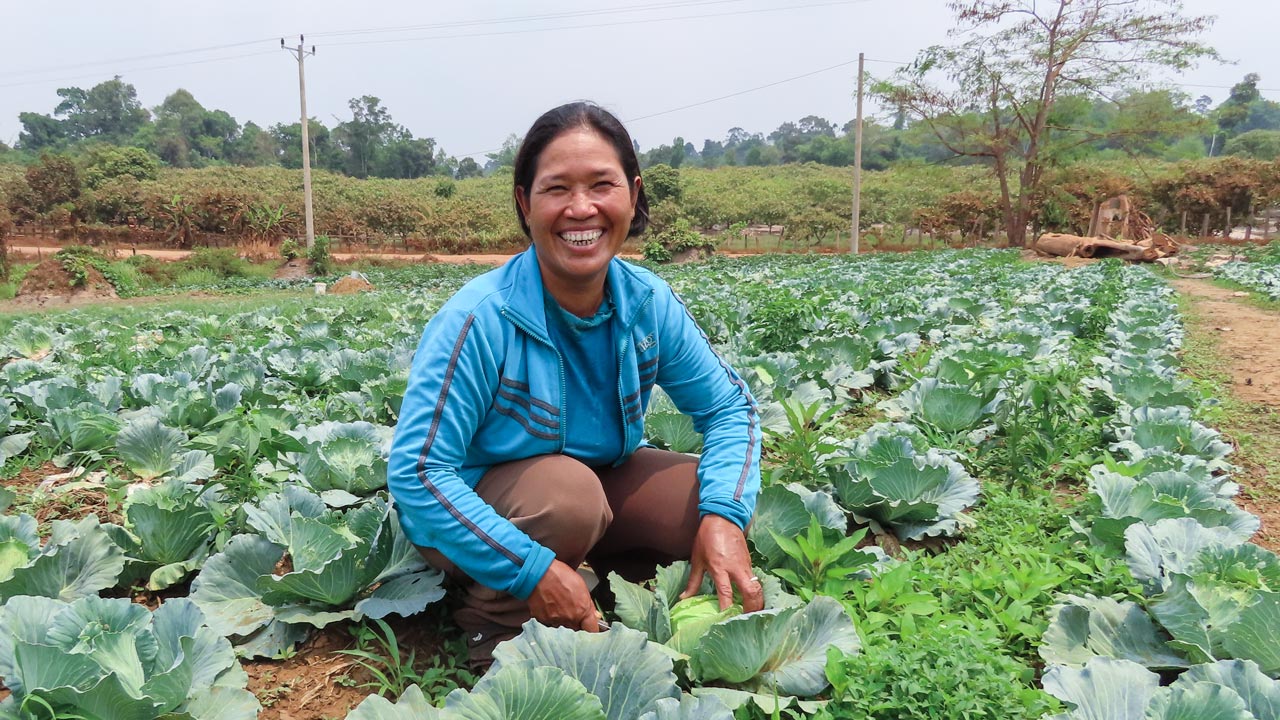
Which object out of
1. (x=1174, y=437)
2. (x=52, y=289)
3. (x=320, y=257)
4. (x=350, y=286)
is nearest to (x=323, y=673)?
(x=1174, y=437)

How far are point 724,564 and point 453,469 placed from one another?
0.71 metres

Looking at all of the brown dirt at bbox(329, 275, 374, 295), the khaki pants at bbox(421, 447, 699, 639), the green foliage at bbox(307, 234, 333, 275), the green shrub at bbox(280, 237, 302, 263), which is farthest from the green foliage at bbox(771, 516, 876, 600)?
the green shrub at bbox(280, 237, 302, 263)

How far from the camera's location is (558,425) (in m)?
1.91

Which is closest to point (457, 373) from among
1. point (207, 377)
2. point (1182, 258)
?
point (207, 377)

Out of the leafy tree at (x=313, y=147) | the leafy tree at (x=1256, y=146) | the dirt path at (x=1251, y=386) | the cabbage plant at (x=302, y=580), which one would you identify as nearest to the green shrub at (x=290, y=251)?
the dirt path at (x=1251, y=386)

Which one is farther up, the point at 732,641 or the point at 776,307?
the point at 776,307

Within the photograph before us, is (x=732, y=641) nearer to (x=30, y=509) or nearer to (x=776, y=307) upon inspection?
(x=30, y=509)

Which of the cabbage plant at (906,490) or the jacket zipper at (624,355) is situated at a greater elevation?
the jacket zipper at (624,355)

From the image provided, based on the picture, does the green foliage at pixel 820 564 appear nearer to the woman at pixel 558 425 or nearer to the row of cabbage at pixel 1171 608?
the woman at pixel 558 425

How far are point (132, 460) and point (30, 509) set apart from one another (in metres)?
0.35

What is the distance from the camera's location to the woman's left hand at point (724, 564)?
5.93 ft

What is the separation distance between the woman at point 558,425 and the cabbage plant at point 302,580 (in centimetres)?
15

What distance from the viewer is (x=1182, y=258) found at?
711 inches

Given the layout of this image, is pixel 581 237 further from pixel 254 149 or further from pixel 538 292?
pixel 254 149
